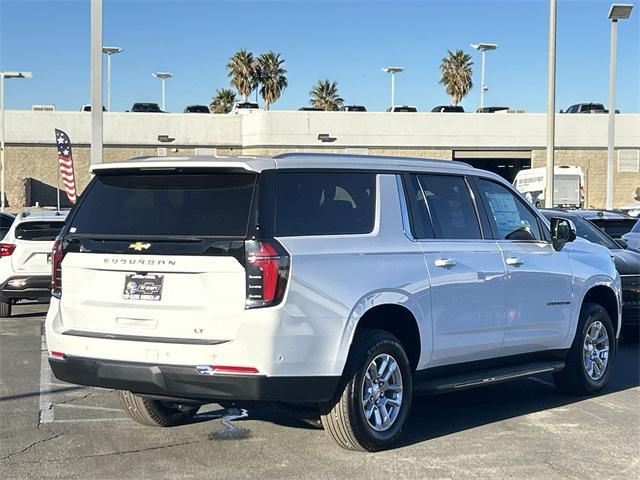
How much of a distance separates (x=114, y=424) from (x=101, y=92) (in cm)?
905

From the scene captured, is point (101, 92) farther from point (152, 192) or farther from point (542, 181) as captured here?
point (542, 181)

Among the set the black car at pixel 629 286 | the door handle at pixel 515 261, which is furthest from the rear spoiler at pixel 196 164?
the black car at pixel 629 286

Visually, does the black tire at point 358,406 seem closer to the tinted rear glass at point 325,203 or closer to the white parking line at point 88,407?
the tinted rear glass at point 325,203

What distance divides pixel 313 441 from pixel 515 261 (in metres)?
2.29

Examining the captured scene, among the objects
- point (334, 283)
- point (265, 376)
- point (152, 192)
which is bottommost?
point (265, 376)

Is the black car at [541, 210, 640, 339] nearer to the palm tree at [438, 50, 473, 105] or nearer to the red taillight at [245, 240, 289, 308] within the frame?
the red taillight at [245, 240, 289, 308]

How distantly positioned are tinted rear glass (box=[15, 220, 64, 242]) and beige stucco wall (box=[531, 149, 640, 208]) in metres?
37.3

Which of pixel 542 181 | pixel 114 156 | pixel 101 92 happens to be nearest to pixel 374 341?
pixel 101 92

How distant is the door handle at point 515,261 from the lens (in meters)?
7.07

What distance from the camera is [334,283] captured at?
5.53m

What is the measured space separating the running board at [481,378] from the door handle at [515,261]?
0.87m

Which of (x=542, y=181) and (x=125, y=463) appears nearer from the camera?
(x=125, y=463)

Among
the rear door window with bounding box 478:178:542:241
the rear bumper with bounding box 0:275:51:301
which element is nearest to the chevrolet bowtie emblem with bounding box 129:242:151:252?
the rear door window with bounding box 478:178:542:241

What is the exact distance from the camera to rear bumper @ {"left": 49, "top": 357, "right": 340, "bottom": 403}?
5230 mm
